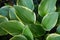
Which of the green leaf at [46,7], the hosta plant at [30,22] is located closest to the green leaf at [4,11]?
the hosta plant at [30,22]

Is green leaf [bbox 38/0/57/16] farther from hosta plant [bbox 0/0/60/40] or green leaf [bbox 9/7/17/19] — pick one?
green leaf [bbox 9/7/17/19]

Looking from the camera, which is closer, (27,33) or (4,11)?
(27,33)

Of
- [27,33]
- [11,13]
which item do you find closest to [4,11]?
[11,13]

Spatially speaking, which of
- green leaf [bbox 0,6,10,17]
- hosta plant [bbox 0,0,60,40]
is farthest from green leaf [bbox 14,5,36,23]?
green leaf [bbox 0,6,10,17]

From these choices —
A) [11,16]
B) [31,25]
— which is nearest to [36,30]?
[31,25]

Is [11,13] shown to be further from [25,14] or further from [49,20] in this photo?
[49,20]

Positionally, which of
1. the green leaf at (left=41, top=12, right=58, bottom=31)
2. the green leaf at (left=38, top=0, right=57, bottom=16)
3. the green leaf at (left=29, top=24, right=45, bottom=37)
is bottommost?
the green leaf at (left=29, top=24, right=45, bottom=37)

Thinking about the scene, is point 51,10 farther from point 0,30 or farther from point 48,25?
point 0,30
